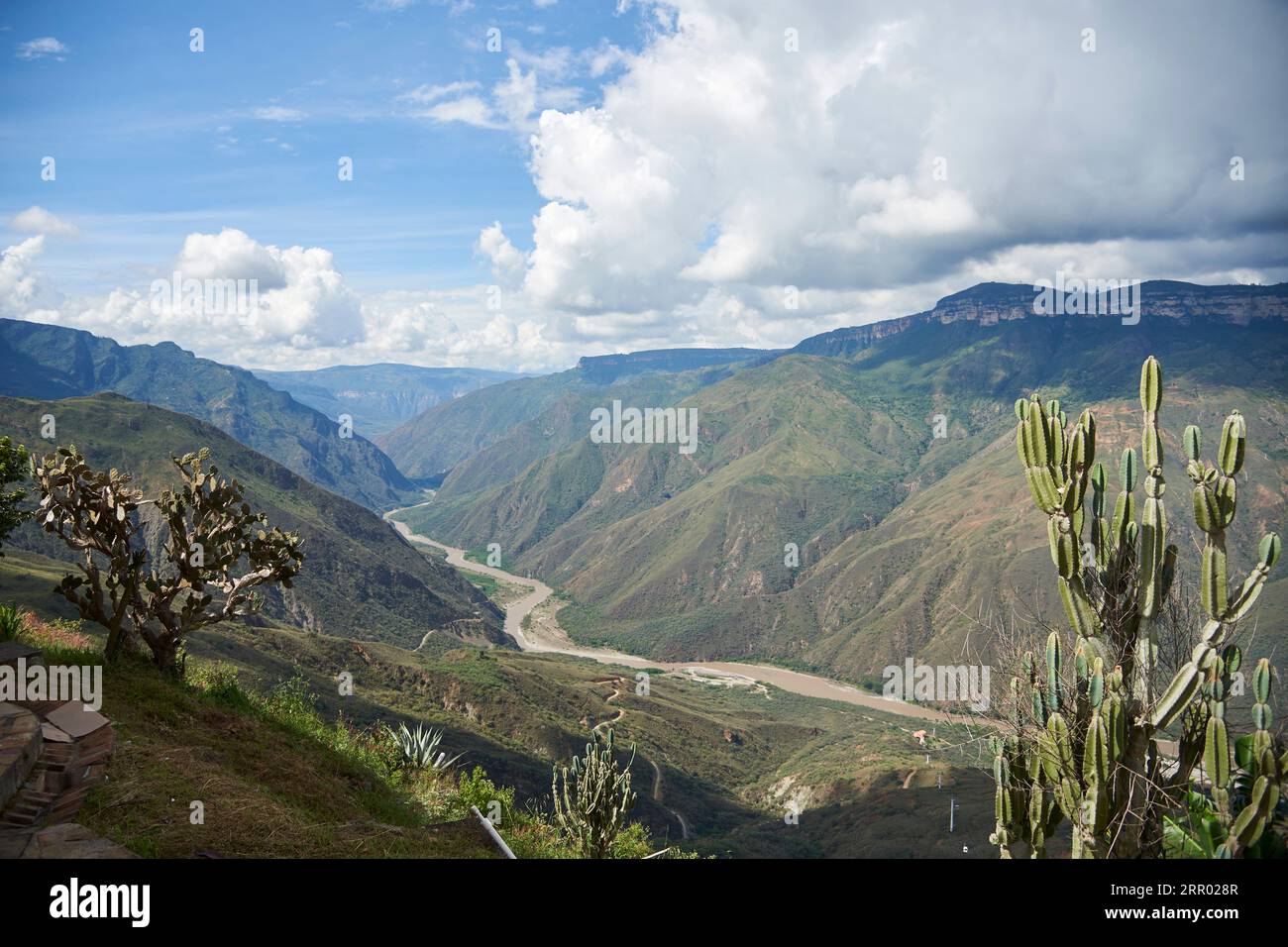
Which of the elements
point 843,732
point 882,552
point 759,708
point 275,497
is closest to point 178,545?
point 843,732

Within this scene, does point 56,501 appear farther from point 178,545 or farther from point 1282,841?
point 1282,841

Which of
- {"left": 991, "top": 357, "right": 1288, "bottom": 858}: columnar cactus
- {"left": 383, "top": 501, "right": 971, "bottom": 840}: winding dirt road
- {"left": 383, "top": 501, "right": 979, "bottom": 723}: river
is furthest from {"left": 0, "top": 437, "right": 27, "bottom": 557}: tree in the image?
{"left": 383, "top": 501, "right": 979, "bottom": 723}: river

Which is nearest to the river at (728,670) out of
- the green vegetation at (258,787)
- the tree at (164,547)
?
the green vegetation at (258,787)

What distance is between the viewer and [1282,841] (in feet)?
26.9

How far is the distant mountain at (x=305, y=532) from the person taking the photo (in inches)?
4459

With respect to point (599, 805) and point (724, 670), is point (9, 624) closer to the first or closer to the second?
point (599, 805)

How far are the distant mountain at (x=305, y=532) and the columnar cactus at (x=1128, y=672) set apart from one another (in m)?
109

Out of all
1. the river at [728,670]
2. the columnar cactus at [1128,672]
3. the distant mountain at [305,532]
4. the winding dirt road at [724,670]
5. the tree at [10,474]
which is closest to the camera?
the columnar cactus at [1128,672]

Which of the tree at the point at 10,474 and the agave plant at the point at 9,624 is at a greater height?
the tree at the point at 10,474

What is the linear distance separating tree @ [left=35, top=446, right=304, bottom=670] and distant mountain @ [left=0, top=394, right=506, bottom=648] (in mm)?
99941

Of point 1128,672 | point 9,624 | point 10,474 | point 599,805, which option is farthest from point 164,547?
point 1128,672

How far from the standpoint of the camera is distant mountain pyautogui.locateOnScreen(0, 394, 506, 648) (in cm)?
11325

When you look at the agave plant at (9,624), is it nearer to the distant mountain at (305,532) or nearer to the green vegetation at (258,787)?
the green vegetation at (258,787)

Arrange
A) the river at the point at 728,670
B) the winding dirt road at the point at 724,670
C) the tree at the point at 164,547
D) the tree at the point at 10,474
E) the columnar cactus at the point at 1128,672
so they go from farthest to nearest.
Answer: the river at the point at 728,670, the winding dirt road at the point at 724,670, the tree at the point at 10,474, the tree at the point at 164,547, the columnar cactus at the point at 1128,672
